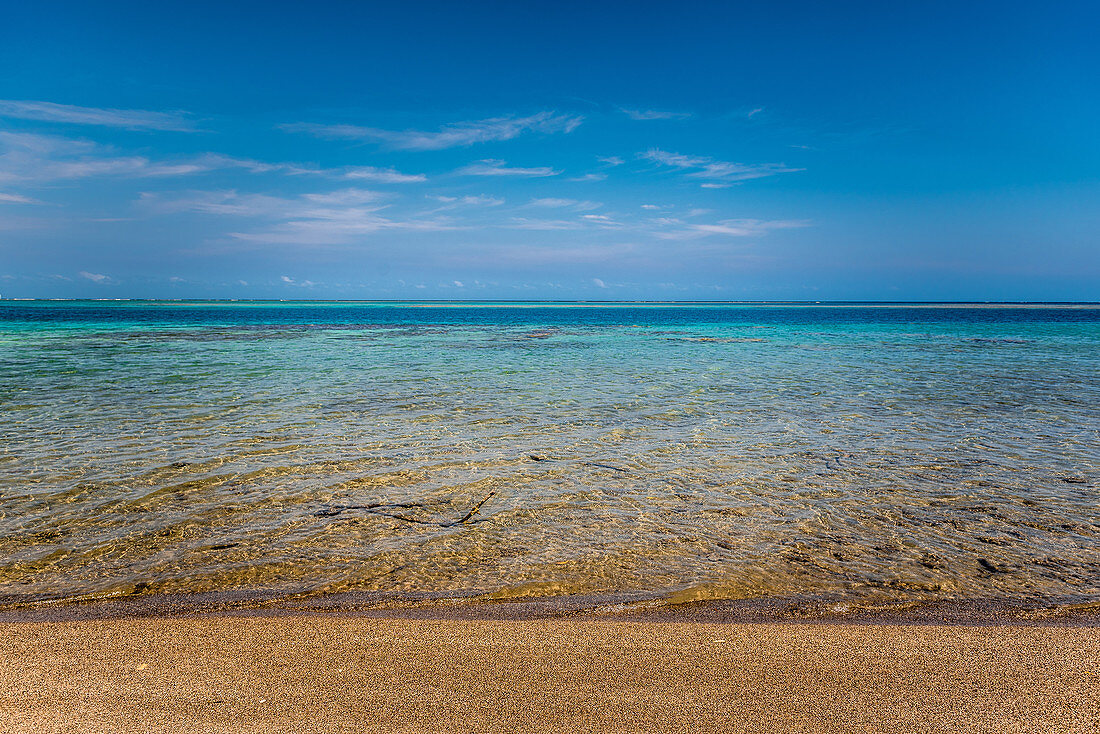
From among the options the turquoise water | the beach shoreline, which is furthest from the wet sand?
the turquoise water

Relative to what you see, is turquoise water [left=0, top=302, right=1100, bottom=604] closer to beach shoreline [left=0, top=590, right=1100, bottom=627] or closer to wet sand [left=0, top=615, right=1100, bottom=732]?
beach shoreline [left=0, top=590, right=1100, bottom=627]

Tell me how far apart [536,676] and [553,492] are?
4.08 meters

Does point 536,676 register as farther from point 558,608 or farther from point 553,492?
point 553,492

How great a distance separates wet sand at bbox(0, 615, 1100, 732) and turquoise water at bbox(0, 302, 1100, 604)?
0.78 meters

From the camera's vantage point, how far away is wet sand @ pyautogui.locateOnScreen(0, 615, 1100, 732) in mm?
3303

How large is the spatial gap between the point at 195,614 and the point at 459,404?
9.99 meters

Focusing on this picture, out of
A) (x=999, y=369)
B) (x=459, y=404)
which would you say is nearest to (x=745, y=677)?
(x=459, y=404)

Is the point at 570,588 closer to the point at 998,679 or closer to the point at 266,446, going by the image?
the point at 998,679

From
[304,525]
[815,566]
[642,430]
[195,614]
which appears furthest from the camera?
[642,430]

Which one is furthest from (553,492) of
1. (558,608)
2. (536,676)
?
(536,676)

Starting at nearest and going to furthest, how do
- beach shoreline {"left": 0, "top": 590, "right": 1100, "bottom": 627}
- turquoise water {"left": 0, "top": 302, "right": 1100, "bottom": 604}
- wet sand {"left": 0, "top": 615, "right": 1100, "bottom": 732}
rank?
wet sand {"left": 0, "top": 615, "right": 1100, "bottom": 732} < beach shoreline {"left": 0, "top": 590, "right": 1100, "bottom": 627} < turquoise water {"left": 0, "top": 302, "right": 1100, "bottom": 604}

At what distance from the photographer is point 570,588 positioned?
519 centimetres

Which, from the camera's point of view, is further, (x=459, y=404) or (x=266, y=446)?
(x=459, y=404)

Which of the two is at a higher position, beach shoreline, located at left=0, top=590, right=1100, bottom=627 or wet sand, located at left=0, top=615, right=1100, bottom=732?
wet sand, located at left=0, top=615, right=1100, bottom=732
